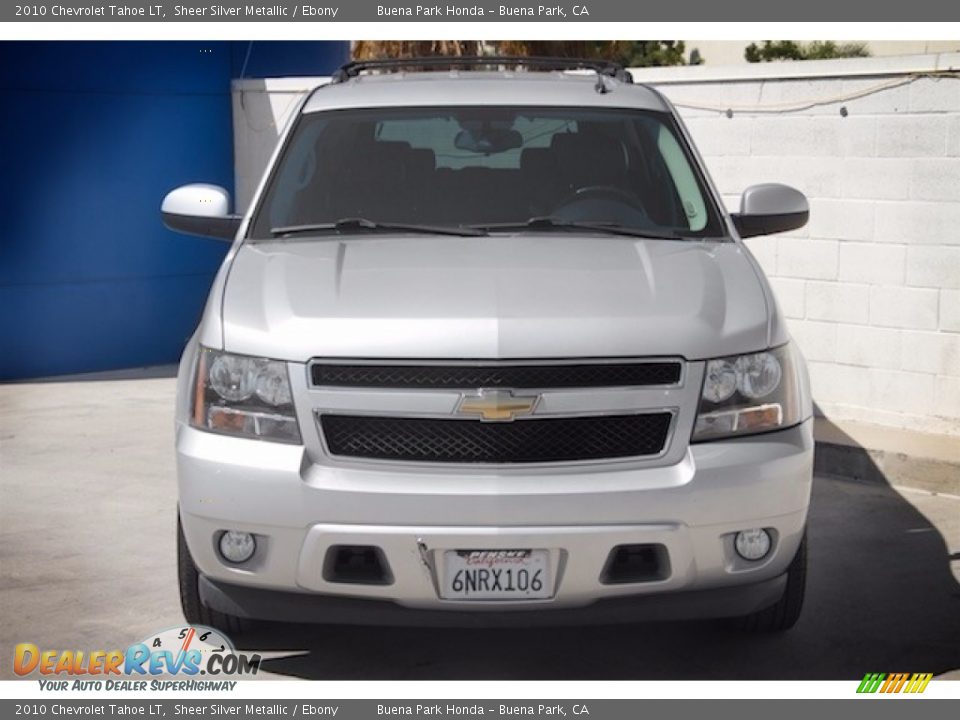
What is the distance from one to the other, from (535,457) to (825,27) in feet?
16.2

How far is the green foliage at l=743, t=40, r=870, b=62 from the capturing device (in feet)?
107

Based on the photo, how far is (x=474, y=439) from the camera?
4645mm

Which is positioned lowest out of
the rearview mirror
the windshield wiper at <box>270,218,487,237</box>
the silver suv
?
the silver suv

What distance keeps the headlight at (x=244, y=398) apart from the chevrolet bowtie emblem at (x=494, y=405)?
50 centimetres

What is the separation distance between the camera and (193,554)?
193 inches

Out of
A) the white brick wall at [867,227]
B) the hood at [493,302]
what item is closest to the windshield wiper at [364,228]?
the hood at [493,302]

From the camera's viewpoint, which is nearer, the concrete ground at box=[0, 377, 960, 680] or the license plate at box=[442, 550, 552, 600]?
the license plate at box=[442, 550, 552, 600]

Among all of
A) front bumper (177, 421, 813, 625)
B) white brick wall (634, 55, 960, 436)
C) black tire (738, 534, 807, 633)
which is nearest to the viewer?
front bumper (177, 421, 813, 625)

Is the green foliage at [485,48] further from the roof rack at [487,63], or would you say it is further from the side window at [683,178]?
the side window at [683,178]

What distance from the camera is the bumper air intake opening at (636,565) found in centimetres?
462

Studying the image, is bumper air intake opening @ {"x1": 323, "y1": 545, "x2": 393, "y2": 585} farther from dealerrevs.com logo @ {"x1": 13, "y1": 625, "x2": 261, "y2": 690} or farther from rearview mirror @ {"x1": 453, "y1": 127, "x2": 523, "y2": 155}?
rearview mirror @ {"x1": 453, "y1": 127, "x2": 523, "y2": 155}

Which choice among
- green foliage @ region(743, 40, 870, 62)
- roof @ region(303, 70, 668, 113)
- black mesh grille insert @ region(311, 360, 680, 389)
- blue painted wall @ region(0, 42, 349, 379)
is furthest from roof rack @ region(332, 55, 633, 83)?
green foliage @ region(743, 40, 870, 62)

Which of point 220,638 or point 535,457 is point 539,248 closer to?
point 535,457

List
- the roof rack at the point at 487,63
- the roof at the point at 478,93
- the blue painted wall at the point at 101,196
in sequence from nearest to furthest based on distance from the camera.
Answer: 1. the roof at the point at 478,93
2. the roof rack at the point at 487,63
3. the blue painted wall at the point at 101,196
